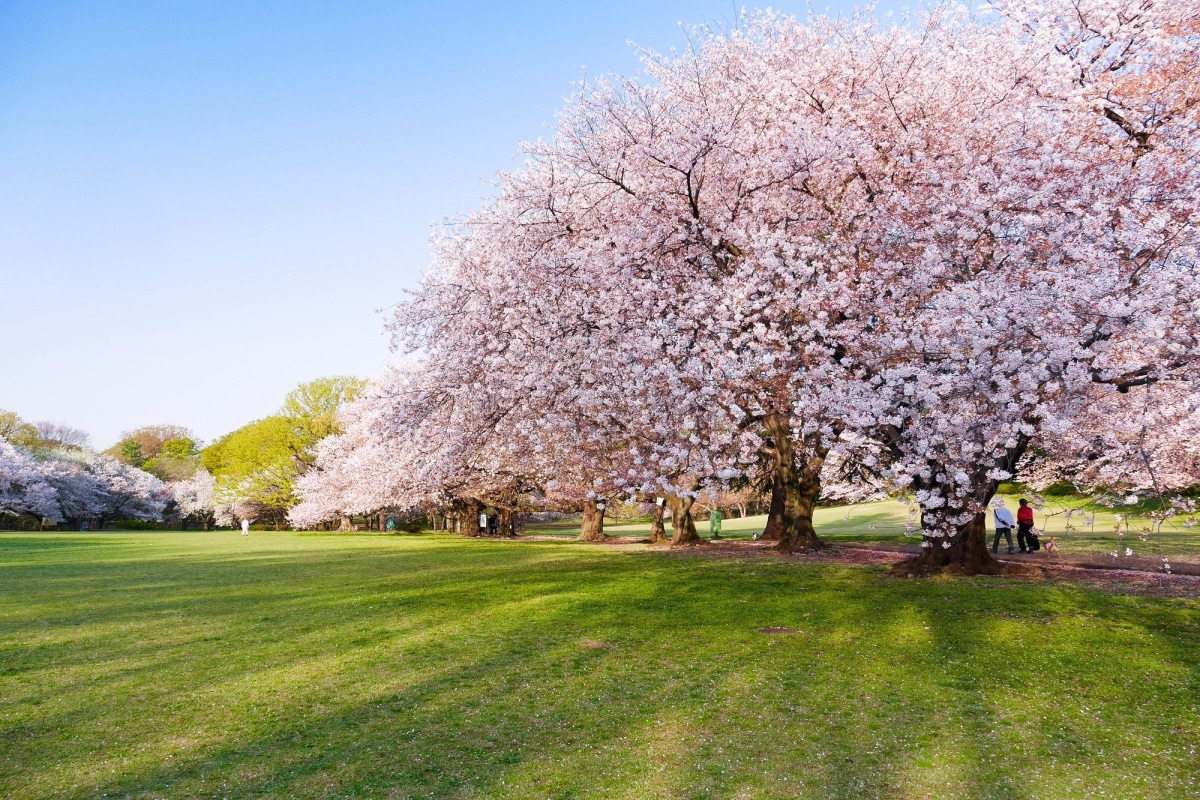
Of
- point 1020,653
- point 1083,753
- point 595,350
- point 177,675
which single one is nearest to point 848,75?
point 595,350

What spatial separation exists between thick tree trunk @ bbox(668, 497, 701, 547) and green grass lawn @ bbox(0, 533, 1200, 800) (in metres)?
15.2

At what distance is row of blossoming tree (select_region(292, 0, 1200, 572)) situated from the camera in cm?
1151

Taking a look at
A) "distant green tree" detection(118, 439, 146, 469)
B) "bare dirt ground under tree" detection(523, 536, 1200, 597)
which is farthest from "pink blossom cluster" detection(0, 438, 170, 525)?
"bare dirt ground under tree" detection(523, 536, 1200, 597)

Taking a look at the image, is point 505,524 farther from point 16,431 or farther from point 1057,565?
point 16,431

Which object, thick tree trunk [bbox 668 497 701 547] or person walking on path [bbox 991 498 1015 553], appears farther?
thick tree trunk [bbox 668 497 701 547]

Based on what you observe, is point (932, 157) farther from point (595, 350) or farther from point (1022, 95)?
point (595, 350)

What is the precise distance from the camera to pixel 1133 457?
1489 cm

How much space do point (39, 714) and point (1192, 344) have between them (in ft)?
50.9

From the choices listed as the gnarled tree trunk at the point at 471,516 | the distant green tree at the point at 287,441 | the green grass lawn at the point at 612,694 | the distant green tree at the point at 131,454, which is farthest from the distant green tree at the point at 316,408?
the distant green tree at the point at 131,454

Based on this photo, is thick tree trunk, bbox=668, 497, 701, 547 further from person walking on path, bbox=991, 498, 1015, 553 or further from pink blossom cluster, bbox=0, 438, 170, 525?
pink blossom cluster, bbox=0, 438, 170, 525

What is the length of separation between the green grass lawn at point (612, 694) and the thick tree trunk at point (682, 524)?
1515 centimetres

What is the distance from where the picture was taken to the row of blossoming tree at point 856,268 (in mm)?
11508

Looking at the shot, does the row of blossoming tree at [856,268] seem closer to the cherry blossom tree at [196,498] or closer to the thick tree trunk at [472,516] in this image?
the thick tree trunk at [472,516]

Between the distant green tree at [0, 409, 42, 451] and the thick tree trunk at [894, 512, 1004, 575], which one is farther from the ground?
the distant green tree at [0, 409, 42, 451]
